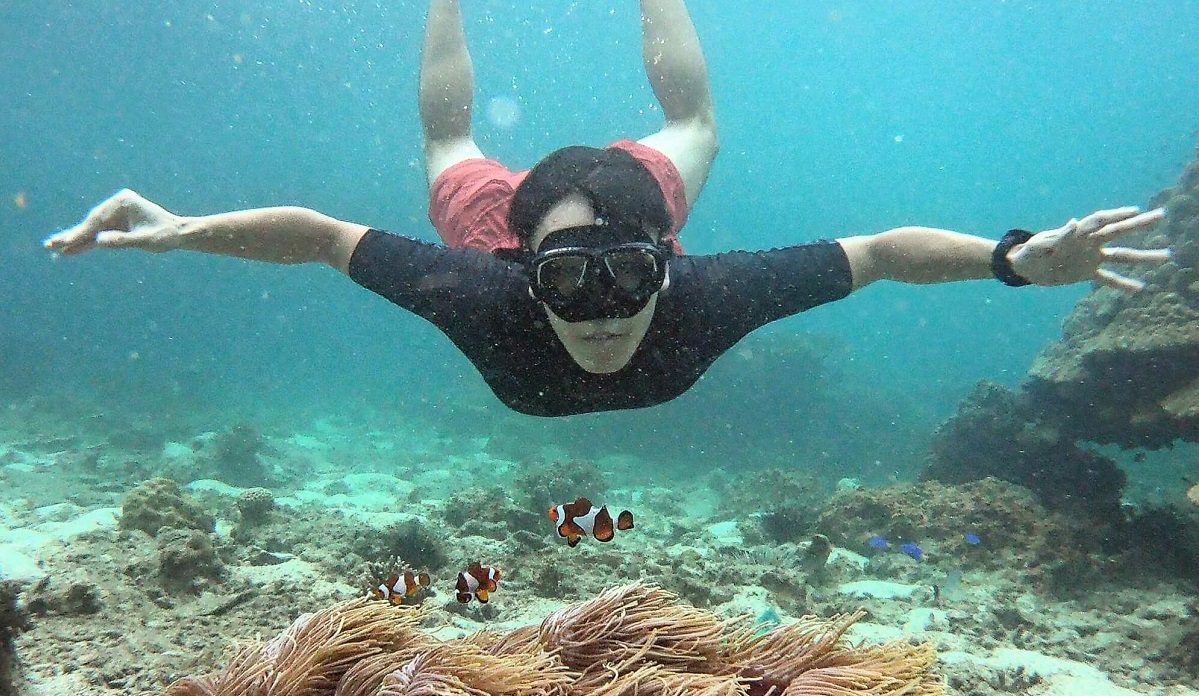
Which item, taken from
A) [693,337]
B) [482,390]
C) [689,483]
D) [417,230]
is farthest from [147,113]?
[693,337]

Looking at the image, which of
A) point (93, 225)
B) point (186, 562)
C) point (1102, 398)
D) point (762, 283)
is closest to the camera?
point (93, 225)

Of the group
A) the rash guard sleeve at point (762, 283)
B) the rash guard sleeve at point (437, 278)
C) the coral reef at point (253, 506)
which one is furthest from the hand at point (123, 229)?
the coral reef at point (253, 506)

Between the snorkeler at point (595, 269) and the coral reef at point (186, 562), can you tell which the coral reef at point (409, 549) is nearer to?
the coral reef at point (186, 562)

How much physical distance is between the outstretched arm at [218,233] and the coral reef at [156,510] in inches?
162

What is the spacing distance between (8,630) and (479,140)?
205ft

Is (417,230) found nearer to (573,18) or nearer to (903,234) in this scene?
(573,18)

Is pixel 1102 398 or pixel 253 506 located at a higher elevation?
pixel 1102 398

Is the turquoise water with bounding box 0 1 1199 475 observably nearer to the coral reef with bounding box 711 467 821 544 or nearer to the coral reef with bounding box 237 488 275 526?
the coral reef with bounding box 711 467 821 544

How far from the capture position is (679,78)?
6359 millimetres

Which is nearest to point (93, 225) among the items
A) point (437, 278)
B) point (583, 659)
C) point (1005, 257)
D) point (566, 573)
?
point (437, 278)

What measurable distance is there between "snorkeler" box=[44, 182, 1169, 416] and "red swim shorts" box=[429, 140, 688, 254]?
107cm

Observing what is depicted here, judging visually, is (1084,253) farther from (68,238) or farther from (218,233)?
(68,238)

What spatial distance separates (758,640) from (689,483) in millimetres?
13314

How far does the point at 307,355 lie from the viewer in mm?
81500
